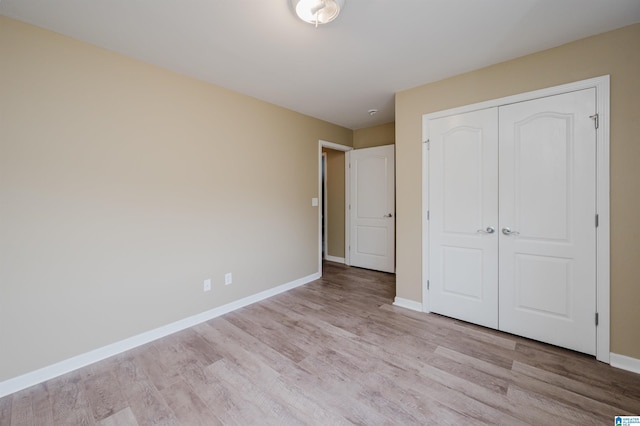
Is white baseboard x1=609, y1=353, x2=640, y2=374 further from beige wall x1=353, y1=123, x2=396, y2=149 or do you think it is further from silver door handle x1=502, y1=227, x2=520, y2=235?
beige wall x1=353, y1=123, x2=396, y2=149

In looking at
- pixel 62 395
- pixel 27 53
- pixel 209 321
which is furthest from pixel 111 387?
pixel 27 53

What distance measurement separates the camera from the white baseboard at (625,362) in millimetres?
1859

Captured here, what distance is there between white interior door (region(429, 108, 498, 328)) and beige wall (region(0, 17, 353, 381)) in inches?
81.9

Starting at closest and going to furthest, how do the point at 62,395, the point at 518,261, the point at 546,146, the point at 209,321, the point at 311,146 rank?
the point at 62,395 → the point at 546,146 → the point at 518,261 → the point at 209,321 → the point at 311,146

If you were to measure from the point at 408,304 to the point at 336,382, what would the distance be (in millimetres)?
1508

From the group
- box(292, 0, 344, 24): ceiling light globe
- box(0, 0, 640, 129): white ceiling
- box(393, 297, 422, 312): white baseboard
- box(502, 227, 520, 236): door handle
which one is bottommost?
box(393, 297, 422, 312): white baseboard

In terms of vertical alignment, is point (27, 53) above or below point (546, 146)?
above

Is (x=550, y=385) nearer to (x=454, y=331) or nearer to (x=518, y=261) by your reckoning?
(x=454, y=331)

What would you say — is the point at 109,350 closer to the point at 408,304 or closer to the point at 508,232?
the point at 408,304

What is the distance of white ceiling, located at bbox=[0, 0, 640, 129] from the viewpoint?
166 cm

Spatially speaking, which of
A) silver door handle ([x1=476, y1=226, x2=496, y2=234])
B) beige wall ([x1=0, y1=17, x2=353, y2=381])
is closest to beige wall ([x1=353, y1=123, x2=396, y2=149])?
beige wall ([x1=0, y1=17, x2=353, y2=381])

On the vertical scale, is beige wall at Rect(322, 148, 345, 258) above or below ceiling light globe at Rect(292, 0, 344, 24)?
below

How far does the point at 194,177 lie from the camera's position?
2.64 m

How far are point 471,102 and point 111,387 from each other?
12.4 feet
